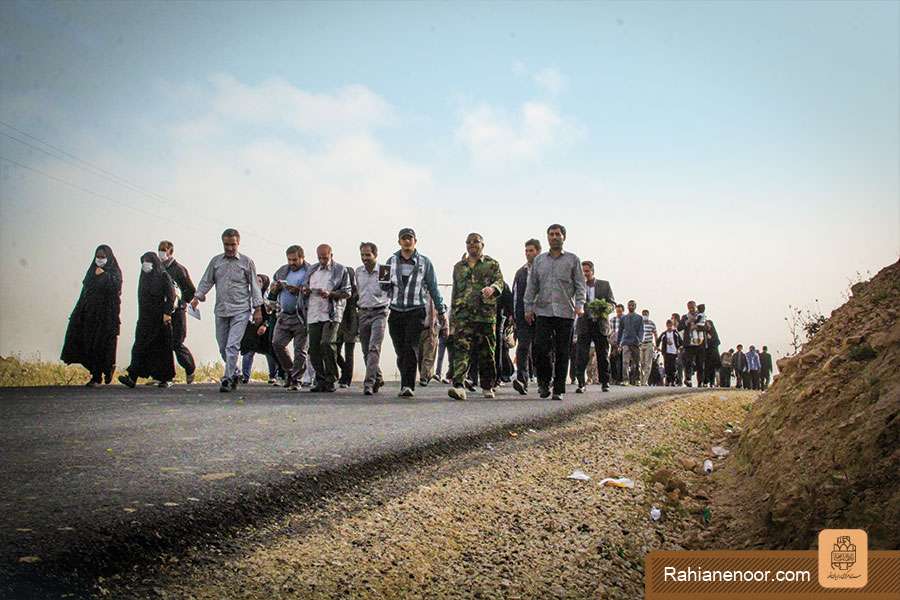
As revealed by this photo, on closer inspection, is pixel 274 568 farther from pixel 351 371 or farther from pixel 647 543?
pixel 351 371

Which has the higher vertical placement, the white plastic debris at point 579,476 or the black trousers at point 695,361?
the black trousers at point 695,361

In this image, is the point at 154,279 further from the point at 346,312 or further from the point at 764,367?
the point at 764,367

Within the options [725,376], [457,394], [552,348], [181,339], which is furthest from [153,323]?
[725,376]

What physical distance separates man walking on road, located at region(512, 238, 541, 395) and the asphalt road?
2.34 meters

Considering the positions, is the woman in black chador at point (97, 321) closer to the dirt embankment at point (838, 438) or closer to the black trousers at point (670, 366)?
the dirt embankment at point (838, 438)

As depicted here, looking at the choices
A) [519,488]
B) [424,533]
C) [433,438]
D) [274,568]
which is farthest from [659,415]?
[274,568]

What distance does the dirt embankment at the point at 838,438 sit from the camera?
3473mm

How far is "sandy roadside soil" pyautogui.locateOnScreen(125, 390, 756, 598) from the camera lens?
10.0 ft

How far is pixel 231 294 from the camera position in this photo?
10.0 meters

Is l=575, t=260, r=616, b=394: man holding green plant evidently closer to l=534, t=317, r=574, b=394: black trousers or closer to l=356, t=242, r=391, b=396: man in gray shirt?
l=534, t=317, r=574, b=394: black trousers

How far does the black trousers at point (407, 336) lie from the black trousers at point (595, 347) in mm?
3449

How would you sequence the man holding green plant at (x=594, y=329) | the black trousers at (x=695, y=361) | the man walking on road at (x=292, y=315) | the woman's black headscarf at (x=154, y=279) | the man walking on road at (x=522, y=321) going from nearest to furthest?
the woman's black headscarf at (x=154, y=279) < the man walking on road at (x=522, y=321) < the man walking on road at (x=292, y=315) < the man holding green plant at (x=594, y=329) < the black trousers at (x=695, y=361)

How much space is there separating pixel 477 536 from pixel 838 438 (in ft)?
6.66

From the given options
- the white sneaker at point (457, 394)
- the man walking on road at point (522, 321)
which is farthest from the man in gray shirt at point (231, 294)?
the man walking on road at point (522, 321)
